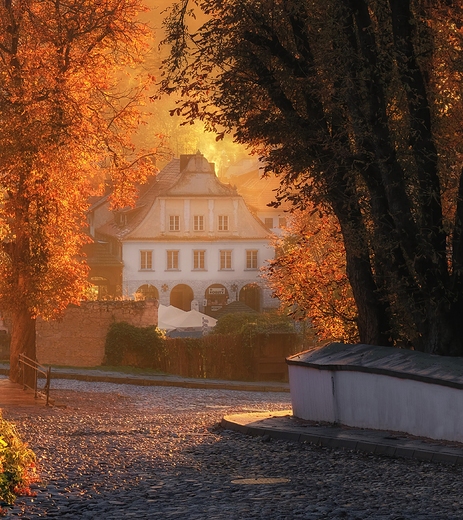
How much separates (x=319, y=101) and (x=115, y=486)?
8874mm

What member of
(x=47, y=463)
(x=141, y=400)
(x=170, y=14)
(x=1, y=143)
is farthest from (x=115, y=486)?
(x=141, y=400)

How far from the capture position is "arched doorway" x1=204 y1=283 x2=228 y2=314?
8775cm

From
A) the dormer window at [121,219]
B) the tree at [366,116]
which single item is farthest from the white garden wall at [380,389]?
the dormer window at [121,219]

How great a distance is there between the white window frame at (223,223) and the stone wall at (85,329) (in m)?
42.7

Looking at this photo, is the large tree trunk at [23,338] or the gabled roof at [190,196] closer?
the large tree trunk at [23,338]

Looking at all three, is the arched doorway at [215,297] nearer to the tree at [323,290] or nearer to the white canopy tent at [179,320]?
the white canopy tent at [179,320]

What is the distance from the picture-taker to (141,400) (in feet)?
94.7

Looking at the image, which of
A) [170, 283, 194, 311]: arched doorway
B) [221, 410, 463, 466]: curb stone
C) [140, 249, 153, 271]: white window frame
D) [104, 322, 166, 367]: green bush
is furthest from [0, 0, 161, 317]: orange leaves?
[170, 283, 194, 311]: arched doorway

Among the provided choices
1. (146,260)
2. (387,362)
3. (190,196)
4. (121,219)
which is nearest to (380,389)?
(387,362)

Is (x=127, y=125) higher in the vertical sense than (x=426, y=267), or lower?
higher

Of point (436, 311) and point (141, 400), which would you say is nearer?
point (436, 311)

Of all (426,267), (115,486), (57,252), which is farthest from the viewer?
(57,252)

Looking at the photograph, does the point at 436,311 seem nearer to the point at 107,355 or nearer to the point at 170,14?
the point at 170,14

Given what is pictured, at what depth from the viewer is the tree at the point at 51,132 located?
84.0 feet
